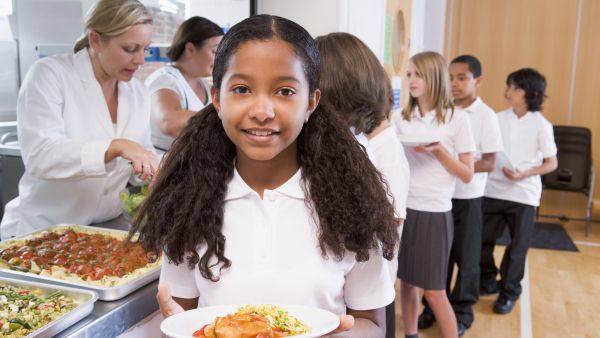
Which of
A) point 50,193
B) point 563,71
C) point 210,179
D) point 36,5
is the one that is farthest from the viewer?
point 563,71

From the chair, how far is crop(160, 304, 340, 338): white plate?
525 centimetres

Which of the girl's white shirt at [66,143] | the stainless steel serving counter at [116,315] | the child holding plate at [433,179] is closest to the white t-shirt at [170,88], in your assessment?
the girl's white shirt at [66,143]

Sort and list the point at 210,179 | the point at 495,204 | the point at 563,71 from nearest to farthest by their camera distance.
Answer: the point at 210,179, the point at 495,204, the point at 563,71

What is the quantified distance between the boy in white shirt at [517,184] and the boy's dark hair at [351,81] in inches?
78.0

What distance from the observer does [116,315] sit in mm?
1289

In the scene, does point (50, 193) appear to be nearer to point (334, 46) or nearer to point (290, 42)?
point (334, 46)

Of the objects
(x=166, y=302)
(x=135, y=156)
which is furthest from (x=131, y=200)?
(x=166, y=302)

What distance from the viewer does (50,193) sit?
1939mm

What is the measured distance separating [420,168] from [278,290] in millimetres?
1787

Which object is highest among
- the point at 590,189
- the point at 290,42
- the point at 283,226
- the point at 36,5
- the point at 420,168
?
the point at 36,5

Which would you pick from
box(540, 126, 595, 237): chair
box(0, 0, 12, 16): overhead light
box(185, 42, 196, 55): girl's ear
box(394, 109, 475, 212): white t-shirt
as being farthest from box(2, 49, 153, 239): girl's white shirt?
box(540, 126, 595, 237): chair

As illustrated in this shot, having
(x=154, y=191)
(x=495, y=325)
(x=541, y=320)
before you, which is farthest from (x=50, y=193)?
(x=541, y=320)

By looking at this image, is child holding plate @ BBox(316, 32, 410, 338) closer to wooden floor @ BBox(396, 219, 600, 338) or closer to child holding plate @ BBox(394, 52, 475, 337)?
child holding plate @ BBox(394, 52, 475, 337)

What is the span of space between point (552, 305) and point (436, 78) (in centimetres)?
194
